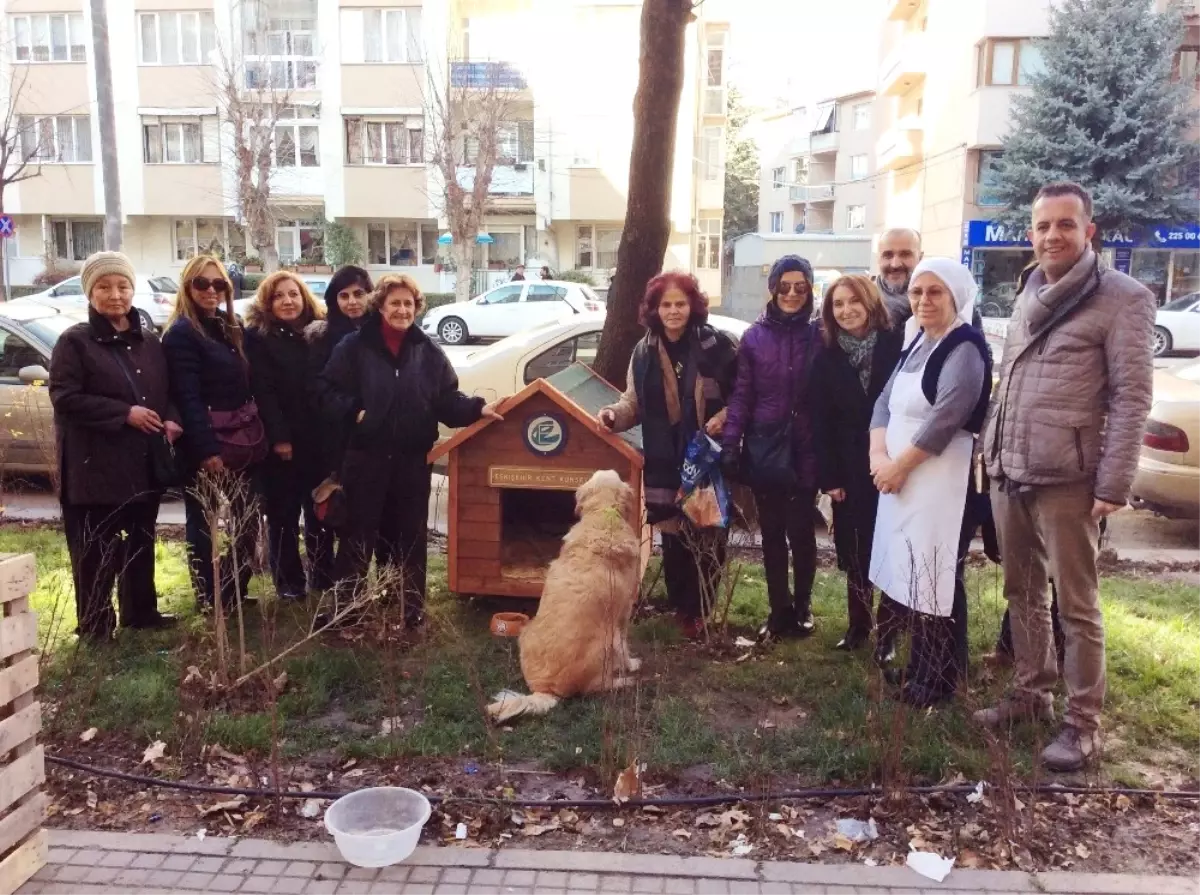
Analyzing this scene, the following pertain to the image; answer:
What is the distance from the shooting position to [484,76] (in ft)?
104

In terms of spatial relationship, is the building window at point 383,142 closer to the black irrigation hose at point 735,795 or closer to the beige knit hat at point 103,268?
the beige knit hat at point 103,268

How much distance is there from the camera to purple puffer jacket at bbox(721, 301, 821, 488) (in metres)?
4.44

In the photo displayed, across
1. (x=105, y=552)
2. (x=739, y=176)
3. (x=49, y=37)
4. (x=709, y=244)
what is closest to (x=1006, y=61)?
(x=709, y=244)

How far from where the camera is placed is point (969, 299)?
379cm

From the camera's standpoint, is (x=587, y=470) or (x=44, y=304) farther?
(x=44, y=304)

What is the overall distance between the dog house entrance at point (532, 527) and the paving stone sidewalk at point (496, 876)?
2.35 meters

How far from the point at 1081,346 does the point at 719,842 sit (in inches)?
80.9

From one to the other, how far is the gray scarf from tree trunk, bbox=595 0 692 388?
1.90m

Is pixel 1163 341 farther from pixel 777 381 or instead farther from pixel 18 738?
pixel 18 738

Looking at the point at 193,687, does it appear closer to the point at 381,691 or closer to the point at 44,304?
the point at 381,691

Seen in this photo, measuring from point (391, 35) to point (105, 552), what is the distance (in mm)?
31777

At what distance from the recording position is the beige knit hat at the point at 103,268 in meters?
4.50

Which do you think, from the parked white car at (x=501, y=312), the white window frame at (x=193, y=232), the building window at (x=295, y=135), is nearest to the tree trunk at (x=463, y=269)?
the parked white car at (x=501, y=312)

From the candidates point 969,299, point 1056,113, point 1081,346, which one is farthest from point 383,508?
point 1056,113
